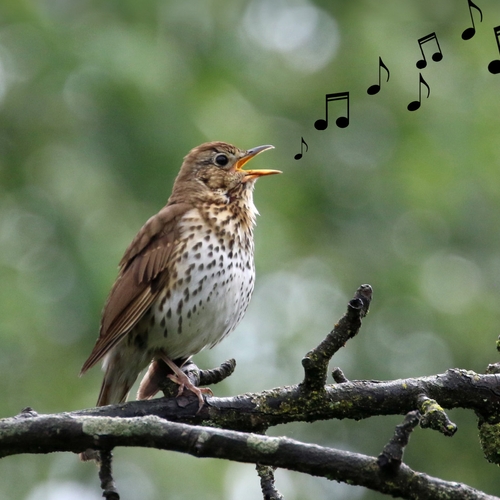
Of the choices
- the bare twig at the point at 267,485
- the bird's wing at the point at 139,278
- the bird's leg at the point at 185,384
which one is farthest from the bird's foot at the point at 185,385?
the bare twig at the point at 267,485

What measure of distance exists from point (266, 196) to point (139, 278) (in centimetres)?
381

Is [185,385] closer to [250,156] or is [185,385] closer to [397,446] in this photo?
[397,446]

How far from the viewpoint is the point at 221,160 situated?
19.3 feet

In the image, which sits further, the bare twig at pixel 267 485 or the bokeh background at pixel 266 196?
the bokeh background at pixel 266 196

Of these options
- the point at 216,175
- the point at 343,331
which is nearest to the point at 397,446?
the point at 343,331

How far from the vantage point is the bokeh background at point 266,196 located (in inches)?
295

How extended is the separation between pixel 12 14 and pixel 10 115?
2.95ft

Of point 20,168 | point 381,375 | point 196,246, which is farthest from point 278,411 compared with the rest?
point 20,168

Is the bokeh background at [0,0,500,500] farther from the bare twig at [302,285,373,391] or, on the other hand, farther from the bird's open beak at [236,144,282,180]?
the bare twig at [302,285,373,391]

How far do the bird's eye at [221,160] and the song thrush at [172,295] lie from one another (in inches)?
24.8

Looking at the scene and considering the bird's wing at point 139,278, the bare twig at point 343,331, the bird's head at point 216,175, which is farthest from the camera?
the bird's head at point 216,175

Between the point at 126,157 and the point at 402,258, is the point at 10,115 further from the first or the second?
the point at 402,258

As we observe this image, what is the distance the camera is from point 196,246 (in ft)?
16.3

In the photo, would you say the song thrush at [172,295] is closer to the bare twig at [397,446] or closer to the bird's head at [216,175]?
the bird's head at [216,175]
